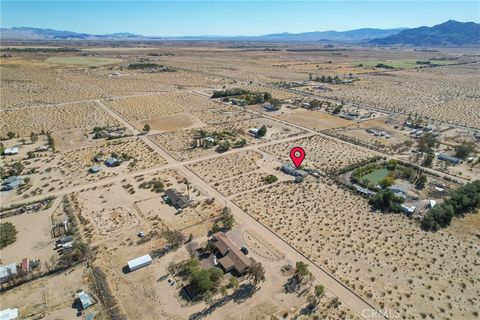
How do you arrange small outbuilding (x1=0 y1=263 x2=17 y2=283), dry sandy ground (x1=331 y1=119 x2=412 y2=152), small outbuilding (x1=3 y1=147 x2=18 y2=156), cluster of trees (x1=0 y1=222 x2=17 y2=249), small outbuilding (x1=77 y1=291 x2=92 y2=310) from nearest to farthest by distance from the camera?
1. small outbuilding (x1=77 y1=291 x2=92 y2=310)
2. small outbuilding (x1=0 y1=263 x2=17 y2=283)
3. cluster of trees (x1=0 y1=222 x2=17 y2=249)
4. small outbuilding (x1=3 y1=147 x2=18 y2=156)
5. dry sandy ground (x1=331 y1=119 x2=412 y2=152)

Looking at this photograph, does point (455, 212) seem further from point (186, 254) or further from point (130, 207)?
point (130, 207)

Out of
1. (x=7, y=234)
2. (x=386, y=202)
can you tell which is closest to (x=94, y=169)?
(x=7, y=234)

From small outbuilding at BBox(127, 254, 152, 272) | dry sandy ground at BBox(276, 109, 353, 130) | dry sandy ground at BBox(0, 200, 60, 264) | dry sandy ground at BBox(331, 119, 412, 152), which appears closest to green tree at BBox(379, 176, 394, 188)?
dry sandy ground at BBox(331, 119, 412, 152)

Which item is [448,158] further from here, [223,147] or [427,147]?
[223,147]

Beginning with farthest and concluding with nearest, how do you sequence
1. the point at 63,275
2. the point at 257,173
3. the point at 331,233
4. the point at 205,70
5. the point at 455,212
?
the point at 205,70 < the point at 257,173 < the point at 455,212 < the point at 331,233 < the point at 63,275

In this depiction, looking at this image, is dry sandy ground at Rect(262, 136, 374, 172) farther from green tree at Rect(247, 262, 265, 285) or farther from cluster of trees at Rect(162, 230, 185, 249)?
cluster of trees at Rect(162, 230, 185, 249)

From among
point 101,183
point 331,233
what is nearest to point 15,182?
point 101,183
